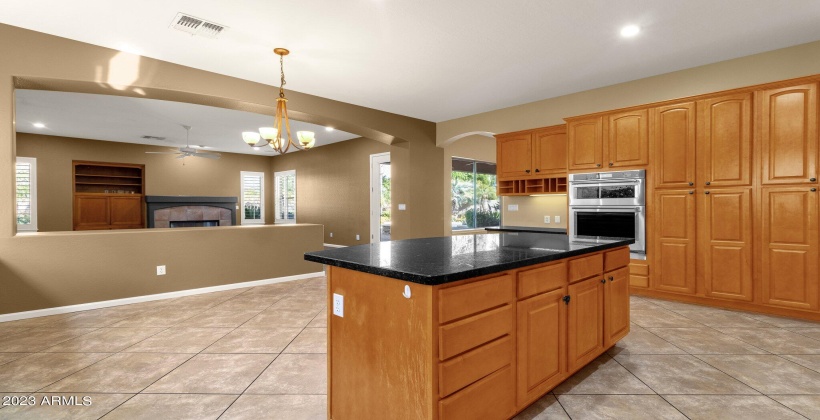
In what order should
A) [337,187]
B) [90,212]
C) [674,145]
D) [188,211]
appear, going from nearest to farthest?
[674,145] → [90,212] → [337,187] → [188,211]

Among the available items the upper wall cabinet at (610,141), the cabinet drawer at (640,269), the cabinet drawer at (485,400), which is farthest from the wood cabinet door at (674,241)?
the cabinet drawer at (485,400)

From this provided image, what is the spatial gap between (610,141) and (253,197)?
9335 millimetres

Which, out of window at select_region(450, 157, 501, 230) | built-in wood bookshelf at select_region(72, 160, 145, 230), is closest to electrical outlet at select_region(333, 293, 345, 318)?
window at select_region(450, 157, 501, 230)

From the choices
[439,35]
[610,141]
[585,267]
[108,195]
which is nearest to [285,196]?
[108,195]

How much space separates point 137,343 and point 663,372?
3828 mm

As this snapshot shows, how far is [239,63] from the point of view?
395 cm

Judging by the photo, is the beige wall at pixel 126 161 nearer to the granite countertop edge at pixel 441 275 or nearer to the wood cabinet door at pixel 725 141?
the granite countertop edge at pixel 441 275

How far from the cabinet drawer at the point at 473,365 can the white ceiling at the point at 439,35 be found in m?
2.52

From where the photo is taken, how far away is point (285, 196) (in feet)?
35.1

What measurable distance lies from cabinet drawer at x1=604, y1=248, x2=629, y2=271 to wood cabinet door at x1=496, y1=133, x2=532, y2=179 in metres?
2.86

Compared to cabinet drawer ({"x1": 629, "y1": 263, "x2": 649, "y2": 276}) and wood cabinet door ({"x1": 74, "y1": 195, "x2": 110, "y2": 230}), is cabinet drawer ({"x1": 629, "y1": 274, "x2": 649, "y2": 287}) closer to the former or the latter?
cabinet drawer ({"x1": 629, "y1": 263, "x2": 649, "y2": 276})

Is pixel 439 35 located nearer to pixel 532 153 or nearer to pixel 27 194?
pixel 532 153

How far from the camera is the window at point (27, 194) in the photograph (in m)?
7.54

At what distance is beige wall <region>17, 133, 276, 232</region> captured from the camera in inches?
305
